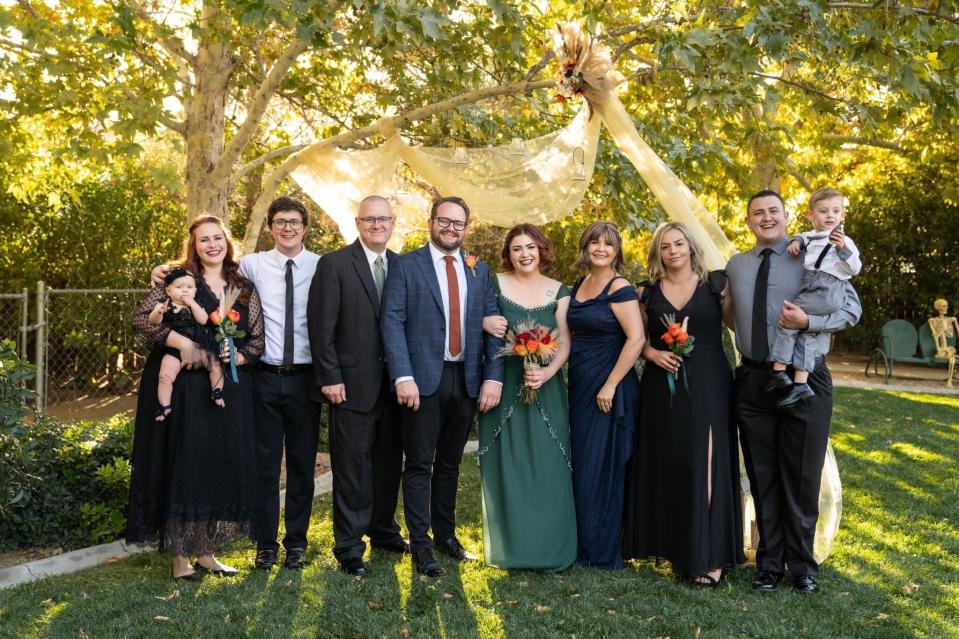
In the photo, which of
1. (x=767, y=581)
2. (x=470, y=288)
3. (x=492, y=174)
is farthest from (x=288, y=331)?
(x=767, y=581)

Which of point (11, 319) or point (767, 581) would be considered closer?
point (767, 581)

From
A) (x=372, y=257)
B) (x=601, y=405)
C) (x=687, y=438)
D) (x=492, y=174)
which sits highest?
(x=492, y=174)

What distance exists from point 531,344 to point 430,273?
65 cm

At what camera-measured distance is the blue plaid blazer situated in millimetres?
4336

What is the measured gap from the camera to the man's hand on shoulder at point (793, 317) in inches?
161

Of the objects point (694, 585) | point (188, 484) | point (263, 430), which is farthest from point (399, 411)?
point (694, 585)

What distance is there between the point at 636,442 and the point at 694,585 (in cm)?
79

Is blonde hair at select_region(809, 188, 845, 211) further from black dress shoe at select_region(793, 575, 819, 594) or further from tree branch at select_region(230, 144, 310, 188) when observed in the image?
tree branch at select_region(230, 144, 310, 188)

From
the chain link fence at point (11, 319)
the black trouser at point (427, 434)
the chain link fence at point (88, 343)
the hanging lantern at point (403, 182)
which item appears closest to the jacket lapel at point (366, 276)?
the black trouser at point (427, 434)

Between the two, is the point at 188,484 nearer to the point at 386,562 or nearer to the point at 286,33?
the point at 386,562

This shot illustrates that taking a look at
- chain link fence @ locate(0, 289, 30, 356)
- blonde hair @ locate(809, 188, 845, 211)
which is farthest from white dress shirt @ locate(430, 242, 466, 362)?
chain link fence @ locate(0, 289, 30, 356)

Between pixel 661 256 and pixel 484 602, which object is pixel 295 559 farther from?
pixel 661 256

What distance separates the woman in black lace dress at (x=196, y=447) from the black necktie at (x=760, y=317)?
2555mm

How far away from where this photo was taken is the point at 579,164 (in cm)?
550
